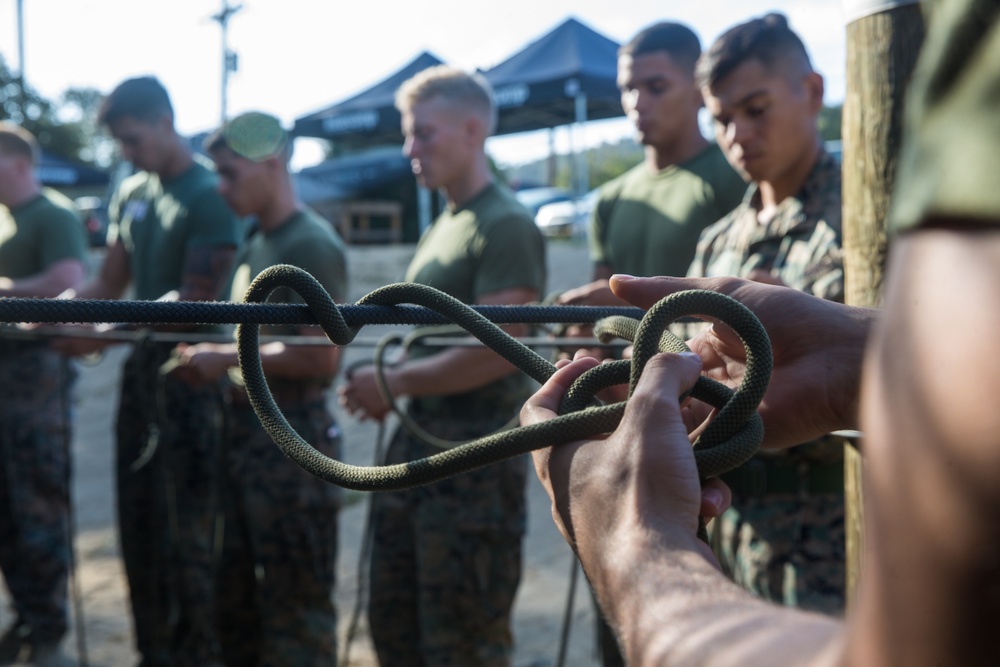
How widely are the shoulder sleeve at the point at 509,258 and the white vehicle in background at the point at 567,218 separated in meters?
8.67

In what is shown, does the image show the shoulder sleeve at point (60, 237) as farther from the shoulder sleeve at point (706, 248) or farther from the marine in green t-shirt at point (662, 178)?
the shoulder sleeve at point (706, 248)

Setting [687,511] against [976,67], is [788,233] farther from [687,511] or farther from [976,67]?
[976,67]

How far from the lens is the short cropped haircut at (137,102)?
3.90m

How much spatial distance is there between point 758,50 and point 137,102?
264cm

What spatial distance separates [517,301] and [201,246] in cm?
149

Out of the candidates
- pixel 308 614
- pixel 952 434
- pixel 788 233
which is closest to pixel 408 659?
pixel 308 614

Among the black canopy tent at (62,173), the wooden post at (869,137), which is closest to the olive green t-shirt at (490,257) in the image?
the wooden post at (869,137)

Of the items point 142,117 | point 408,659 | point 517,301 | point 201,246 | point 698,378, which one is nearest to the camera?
point 698,378

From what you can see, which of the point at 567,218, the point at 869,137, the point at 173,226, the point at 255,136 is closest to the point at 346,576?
the point at 173,226

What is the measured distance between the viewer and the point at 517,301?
2.71 m

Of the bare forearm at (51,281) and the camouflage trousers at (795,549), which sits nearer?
the camouflage trousers at (795,549)

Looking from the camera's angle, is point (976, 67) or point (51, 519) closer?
point (976, 67)

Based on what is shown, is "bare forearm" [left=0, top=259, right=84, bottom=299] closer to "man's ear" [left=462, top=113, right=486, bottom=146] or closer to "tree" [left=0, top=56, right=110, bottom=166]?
"man's ear" [left=462, top=113, right=486, bottom=146]

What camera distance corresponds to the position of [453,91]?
3.04 meters
